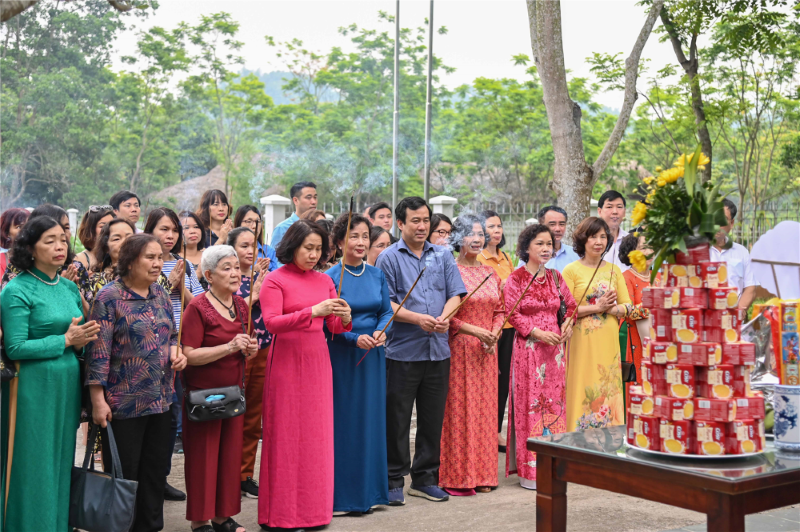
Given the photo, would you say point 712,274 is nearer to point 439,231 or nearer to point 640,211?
point 640,211

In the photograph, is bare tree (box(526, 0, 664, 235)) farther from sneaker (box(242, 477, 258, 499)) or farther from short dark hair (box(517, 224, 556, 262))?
sneaker (box(242, 477, 258, 499))

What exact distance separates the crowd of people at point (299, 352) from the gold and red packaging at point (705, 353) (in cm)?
135

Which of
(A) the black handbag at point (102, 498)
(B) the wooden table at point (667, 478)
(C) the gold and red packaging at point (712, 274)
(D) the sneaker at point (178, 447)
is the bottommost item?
(D) the sneaker at point (178, 447)

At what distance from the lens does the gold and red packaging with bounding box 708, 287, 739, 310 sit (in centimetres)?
231

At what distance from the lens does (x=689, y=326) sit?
2328 millimetres

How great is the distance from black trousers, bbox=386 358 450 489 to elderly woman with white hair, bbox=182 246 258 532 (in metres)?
0.99

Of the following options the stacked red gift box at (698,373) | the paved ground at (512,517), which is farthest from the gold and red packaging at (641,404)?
the paved ground at (512,517)

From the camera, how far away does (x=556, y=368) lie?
4.64 meters

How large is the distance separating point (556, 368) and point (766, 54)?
11912mm

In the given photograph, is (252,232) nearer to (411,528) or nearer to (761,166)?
(411,528)

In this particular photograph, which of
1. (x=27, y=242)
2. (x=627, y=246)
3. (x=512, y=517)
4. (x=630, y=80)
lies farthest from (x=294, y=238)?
(x=630, y=80)

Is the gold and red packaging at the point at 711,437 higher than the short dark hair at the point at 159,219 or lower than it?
lower

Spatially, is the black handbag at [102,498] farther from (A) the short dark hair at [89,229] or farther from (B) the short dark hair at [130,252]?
(A) the short dark hair at [89,229]

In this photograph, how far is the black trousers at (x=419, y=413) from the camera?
4375 millimetres
